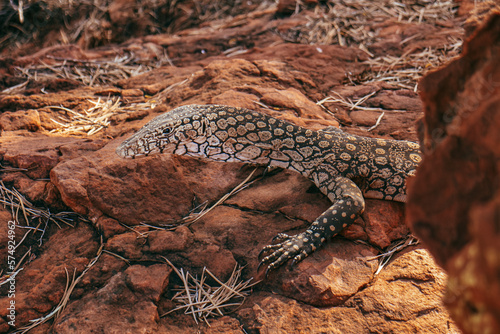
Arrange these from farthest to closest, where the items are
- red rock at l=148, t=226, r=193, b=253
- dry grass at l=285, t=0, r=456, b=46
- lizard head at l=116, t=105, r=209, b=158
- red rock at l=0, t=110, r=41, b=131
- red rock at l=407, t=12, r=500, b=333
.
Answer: dry grass at l=285, t=0, r=456, b=46 → red rock at l=0, t=110, r=41, b=131 → lizard head at l=116, t=105, r=209, b=158 → red rock at l=148, t=226, r=193, b=253 → red rock at l=407, t=12, r=500, b=333

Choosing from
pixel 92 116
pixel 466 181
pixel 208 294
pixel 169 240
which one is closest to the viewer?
pixel 466 181

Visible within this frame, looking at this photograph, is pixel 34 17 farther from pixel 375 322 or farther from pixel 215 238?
Result: pixel 375 322

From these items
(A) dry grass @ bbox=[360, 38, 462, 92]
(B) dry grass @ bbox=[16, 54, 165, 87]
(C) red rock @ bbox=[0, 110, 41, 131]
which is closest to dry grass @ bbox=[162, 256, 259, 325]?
Answer: (C) red rock @ bbox=[0, 110, 41, 131]

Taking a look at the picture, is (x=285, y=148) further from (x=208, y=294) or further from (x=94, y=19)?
(x=94, y=19)

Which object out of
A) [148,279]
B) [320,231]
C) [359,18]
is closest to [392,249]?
[320,231]

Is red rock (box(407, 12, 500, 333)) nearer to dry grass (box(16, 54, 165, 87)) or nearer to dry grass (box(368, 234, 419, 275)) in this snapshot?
dry grass (box(368, 234, 419, 275))

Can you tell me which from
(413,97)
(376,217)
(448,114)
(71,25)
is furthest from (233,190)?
(71,25)
